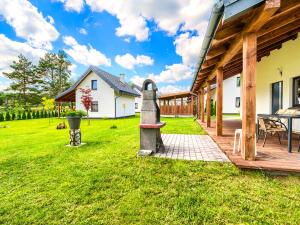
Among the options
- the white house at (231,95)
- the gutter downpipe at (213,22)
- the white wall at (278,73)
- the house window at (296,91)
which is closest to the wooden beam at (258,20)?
the gutter downpipe at (213,22)

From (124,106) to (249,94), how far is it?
1899 centimetres

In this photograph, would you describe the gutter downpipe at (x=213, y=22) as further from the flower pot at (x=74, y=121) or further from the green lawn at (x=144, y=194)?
the flower pot at (x=74, y=121)

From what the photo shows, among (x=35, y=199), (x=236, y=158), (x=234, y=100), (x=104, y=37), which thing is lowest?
(x=35, y=199)

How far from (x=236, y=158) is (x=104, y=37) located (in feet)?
55.4

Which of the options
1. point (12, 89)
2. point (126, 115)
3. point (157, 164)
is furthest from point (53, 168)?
point (12, 89)

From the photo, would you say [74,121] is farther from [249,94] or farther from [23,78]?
[23,78]

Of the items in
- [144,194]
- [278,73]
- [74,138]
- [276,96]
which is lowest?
[144,194]

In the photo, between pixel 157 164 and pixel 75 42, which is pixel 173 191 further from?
pixel 75 42

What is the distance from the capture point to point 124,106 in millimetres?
21562

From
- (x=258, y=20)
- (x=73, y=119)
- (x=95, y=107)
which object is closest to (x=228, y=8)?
(x=258, y=20)

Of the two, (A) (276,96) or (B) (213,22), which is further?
(A) (276,96)

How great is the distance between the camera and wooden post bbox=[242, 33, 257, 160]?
314 centimetres

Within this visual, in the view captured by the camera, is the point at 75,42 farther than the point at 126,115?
Yes

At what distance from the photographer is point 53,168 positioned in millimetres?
3732
